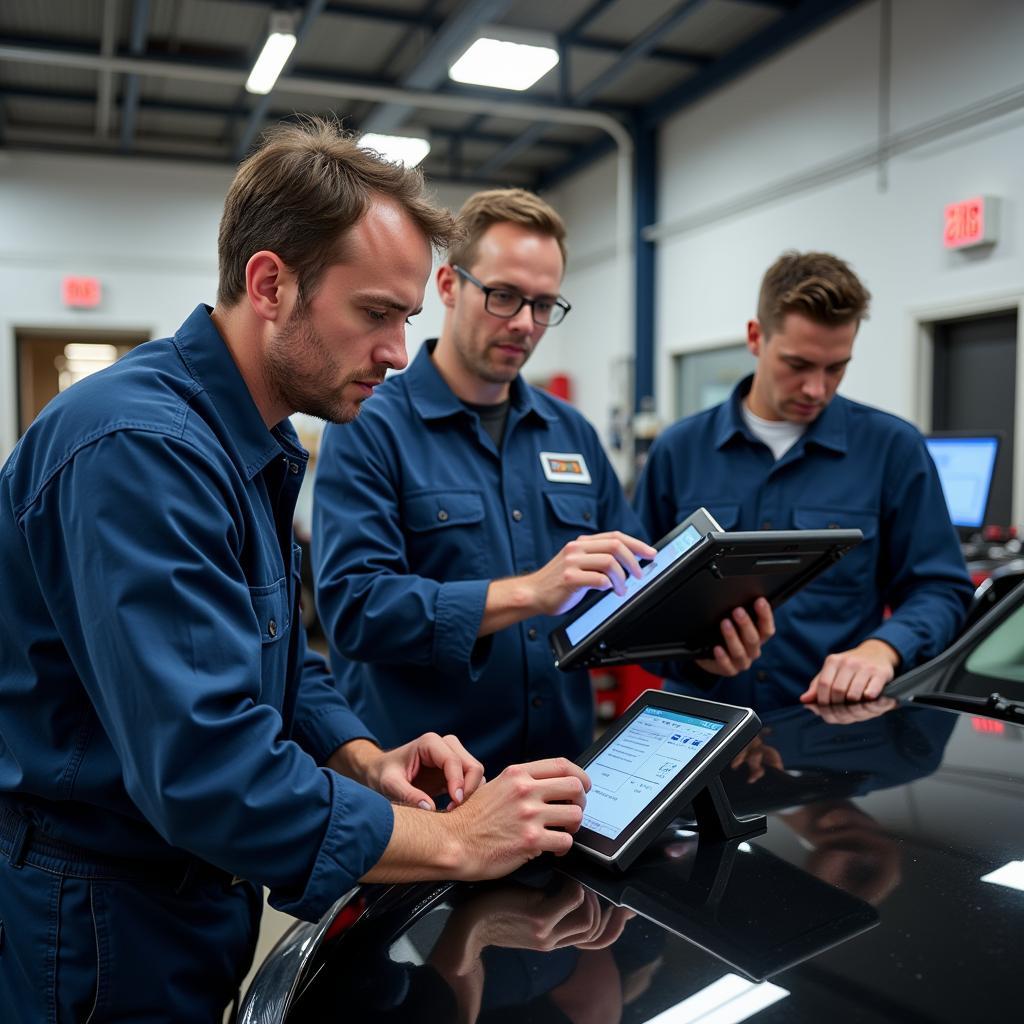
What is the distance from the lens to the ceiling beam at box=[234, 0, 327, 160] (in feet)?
19.1

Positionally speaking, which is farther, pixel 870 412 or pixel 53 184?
pixel 53 184

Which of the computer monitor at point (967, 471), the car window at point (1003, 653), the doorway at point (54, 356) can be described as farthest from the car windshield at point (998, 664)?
the doorway at point (54, 356)

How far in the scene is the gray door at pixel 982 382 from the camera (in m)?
4.87

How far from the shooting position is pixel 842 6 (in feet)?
18.6

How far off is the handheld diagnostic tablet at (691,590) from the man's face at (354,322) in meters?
0.45

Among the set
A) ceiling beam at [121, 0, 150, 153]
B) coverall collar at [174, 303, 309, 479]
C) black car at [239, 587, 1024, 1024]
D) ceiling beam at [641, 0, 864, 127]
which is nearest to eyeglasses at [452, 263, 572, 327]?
coverall collar at [174, 303, 309, 479]

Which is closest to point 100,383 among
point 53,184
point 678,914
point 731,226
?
point 678,914

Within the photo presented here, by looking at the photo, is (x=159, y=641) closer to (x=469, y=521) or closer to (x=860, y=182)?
(x=469, y=521)

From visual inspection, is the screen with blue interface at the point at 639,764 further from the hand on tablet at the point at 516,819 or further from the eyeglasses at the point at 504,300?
the eyeglasses at the point at 504,300

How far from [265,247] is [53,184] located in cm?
845

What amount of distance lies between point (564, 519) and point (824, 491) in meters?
0.54

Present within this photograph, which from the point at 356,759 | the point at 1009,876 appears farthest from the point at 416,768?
the point at 1009,876

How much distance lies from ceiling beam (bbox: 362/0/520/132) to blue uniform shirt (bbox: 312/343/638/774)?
444 cm

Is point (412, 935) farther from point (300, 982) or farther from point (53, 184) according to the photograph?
point (53, 184)
